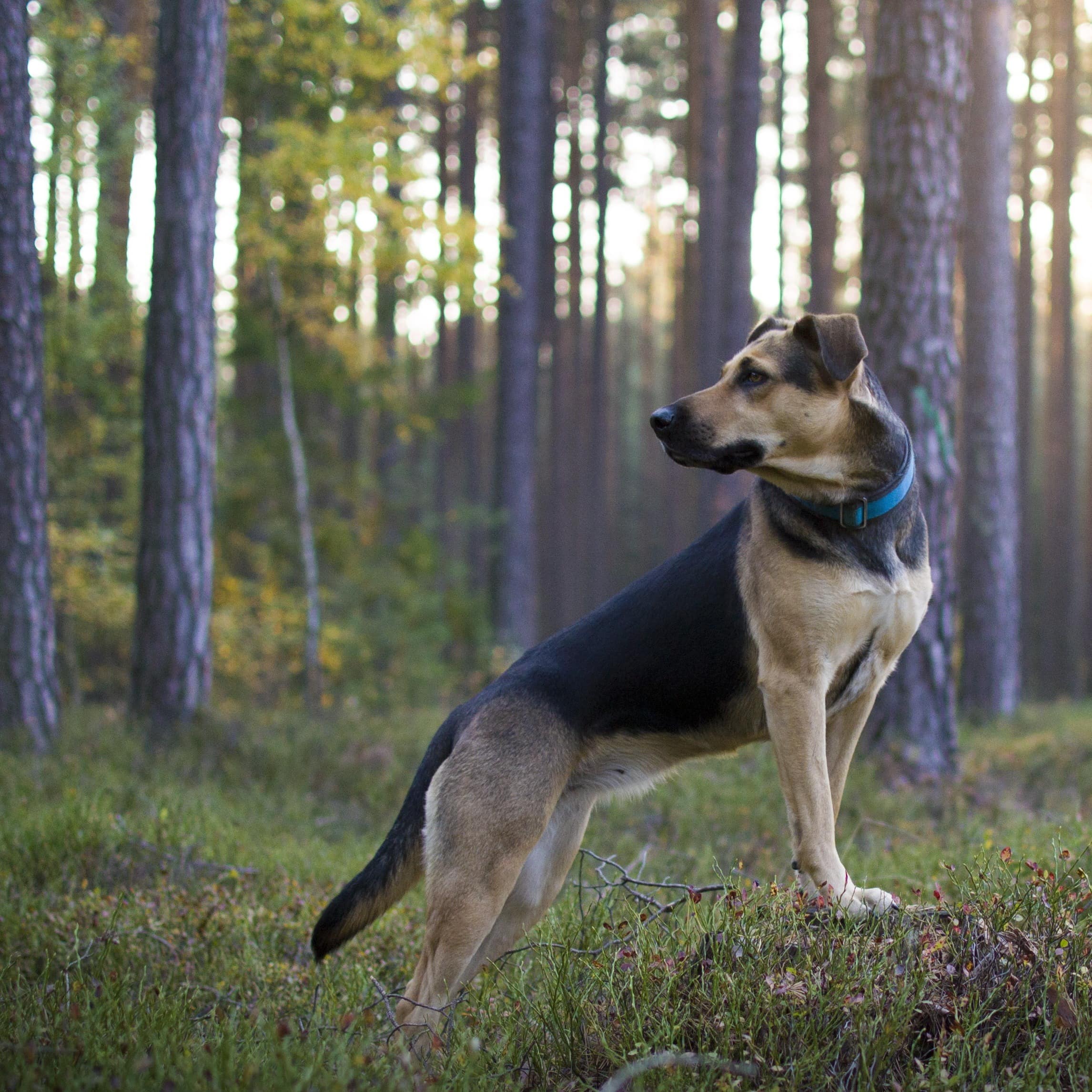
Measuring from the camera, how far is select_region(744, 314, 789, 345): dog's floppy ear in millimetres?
4020

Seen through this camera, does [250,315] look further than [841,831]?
Yes

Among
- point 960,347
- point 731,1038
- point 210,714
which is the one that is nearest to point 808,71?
point 960,347

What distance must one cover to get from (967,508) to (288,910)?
1144cm

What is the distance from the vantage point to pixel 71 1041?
2.99 m

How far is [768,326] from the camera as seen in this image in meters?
4.05

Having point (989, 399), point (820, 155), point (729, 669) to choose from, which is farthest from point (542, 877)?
point (820, 155)

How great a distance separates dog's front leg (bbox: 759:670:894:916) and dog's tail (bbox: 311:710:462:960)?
124 centimetres

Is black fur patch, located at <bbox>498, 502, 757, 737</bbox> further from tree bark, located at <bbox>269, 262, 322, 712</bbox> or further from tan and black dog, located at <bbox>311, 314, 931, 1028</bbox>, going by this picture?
tree bark, located at <bbox>269, 262, 322, 712</bbox>

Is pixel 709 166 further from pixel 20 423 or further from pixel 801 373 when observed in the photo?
pixel 801 373

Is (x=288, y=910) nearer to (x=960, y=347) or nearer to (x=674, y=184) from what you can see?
(x=960, y=347)

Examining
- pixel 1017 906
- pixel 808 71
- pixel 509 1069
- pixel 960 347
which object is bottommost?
pixel 509 1069

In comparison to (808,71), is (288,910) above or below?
below

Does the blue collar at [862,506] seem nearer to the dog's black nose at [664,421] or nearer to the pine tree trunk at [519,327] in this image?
the dog's black nose at [664,421]

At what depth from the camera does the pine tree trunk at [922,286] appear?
7328mm
